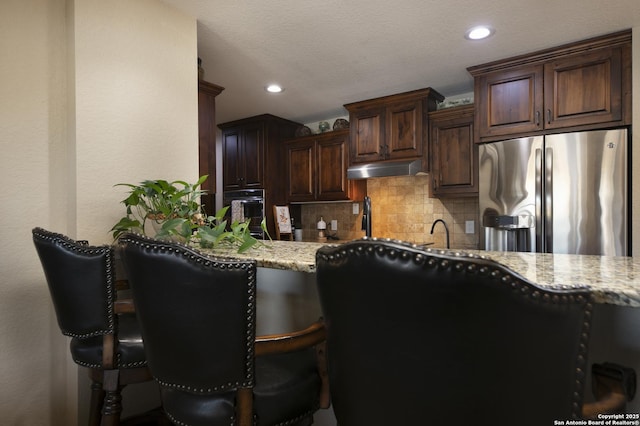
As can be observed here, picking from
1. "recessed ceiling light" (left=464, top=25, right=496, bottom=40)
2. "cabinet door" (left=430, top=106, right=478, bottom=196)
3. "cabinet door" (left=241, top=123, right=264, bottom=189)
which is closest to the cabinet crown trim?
"cabinet door" (left=430, top=106, right=478, bottom=196)

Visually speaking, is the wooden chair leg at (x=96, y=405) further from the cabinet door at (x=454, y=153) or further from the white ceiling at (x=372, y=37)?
the cabinet door at (x=454, y=153)

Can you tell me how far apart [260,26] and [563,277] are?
2.35 meters

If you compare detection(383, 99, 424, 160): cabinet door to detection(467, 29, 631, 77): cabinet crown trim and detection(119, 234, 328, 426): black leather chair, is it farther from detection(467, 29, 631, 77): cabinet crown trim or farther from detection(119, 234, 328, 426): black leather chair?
detection(119, 234, 328, 426): black leather chair

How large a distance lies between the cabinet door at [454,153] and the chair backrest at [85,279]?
9.93ft

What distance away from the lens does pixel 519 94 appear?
2.99m

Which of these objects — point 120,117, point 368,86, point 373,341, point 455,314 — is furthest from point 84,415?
point 368,86

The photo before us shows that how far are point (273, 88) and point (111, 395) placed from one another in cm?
304

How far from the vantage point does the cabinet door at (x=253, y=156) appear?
455 centimetres

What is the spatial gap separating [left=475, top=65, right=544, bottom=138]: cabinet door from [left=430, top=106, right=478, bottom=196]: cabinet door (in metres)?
0.21

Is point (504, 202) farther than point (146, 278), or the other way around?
point (504, 202)

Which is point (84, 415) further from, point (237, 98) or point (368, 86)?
point (368, 86)

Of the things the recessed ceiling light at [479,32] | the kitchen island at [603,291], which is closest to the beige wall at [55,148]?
the kitchen island at [603,291]

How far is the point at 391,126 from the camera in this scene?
3850 millimetres

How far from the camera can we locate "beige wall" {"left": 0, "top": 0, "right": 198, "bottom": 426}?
68.2 inches
